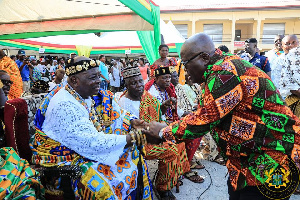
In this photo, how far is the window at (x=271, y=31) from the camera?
26734 millimetres

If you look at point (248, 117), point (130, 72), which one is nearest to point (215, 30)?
point (130, 72)

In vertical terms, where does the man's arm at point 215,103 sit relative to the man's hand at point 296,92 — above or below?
above

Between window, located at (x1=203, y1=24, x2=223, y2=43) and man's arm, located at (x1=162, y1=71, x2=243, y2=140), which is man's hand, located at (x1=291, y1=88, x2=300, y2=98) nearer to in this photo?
man's arm, located at (x1=162, y1=71, x2=243, y2=140)

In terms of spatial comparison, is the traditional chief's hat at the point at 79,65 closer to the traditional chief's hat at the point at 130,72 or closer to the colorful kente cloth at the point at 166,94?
the traditional chief's hat at the point at 130,72

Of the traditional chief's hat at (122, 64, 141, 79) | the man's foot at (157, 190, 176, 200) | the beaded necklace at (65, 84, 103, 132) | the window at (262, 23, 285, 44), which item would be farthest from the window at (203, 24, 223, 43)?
the beaded necklace at (65, 84, 103, 132)

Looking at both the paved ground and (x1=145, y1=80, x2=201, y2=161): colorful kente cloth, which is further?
(x1=145, y1=80, x2=201, y2=161): colorful kente cloth

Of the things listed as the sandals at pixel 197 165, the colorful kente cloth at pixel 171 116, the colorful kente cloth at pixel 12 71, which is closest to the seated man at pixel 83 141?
the colorful kente cloth at pixel 171 116

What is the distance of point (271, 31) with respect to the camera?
2697 cm

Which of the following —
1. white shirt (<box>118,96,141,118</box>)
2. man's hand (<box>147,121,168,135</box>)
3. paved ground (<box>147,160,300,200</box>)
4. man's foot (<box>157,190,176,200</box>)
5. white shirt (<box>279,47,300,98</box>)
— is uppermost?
white shirt (<box>279,47,300,98</box>)

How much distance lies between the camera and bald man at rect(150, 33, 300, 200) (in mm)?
1643

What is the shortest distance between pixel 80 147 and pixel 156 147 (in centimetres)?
116

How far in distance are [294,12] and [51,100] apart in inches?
1160

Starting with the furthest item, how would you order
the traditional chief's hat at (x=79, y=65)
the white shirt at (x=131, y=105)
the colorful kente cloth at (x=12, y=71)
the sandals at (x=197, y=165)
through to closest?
the colorful kente cloth at (x=12, y=71)
the sandals at (x=197, y=165)
the white shirt at (x=131, y=105)
the traditional chief's hat at (x=79, y=65)

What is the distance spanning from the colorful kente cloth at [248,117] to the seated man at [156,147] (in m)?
1.35
